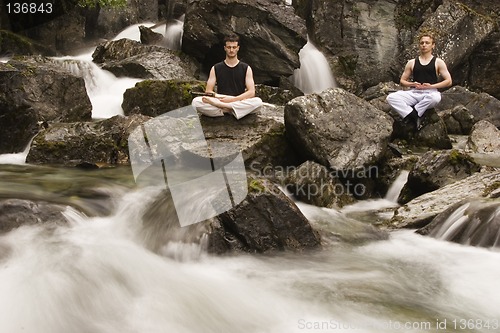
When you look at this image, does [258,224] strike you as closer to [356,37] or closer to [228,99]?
[228,99]

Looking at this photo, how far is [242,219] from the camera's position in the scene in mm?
4801

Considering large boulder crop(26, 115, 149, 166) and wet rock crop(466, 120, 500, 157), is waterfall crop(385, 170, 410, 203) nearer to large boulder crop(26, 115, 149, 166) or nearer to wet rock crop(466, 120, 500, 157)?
wet rock crop(466, 120, 500, 157)

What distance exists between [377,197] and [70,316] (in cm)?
542

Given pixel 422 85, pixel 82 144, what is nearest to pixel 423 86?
pixel 422 85

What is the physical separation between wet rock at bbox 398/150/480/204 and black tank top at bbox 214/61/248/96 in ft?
10.3

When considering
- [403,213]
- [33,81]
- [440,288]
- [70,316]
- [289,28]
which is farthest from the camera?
[289,28]

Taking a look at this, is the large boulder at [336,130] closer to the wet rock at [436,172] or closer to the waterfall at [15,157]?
the wet rock at [436,172]

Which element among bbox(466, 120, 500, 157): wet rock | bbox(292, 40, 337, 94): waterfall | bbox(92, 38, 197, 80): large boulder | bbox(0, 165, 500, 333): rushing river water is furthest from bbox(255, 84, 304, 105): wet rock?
bbox(0, 165, 500, 333): rushing river water

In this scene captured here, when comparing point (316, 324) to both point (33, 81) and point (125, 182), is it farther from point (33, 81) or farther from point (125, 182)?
point (33, 81)

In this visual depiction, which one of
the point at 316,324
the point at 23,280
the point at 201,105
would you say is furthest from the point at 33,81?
the point at 316,324

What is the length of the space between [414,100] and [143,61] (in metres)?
7.99

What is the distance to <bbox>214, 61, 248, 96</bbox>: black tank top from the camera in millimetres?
8039

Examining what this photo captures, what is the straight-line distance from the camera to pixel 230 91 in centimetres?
813

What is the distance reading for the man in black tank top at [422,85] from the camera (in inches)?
368
